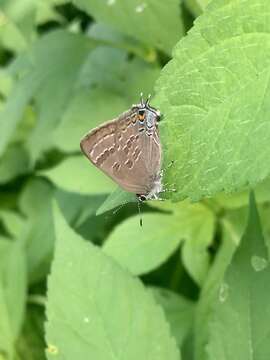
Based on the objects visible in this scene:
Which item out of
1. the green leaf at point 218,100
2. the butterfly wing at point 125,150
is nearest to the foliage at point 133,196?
the green leaf at point 218,100

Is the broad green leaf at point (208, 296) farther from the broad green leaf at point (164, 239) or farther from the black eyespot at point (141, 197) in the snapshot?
the black eyespot at point (141, 197)

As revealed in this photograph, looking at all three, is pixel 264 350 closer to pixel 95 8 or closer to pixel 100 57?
pixel 95 8

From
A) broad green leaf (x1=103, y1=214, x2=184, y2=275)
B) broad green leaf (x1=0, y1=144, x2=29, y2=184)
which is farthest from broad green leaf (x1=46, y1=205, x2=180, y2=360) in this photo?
broad green leaf (x1=0, y1=144, x2=29, y2=184)

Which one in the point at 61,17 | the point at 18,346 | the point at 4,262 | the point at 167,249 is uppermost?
the point at 61,17

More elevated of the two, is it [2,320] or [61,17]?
[61,17]

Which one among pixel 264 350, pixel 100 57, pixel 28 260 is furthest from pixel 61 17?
pixel 264 350

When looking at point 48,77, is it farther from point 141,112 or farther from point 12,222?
point 141,112

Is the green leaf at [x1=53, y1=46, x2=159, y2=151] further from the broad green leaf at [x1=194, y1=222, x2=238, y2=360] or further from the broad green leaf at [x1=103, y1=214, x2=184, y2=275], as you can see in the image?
the broad green leaf at [x1=194, y1=222, x2=238, y2=360]

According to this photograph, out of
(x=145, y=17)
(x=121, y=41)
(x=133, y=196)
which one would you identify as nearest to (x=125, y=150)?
(x=133, y=196)
